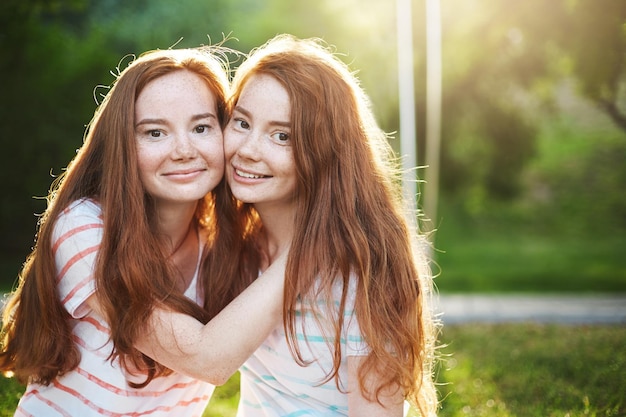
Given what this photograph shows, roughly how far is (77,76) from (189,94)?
8.19 meters

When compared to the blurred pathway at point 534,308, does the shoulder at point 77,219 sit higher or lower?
higher

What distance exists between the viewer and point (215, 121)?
2.71 meters

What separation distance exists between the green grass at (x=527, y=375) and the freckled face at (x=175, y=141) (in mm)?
1560

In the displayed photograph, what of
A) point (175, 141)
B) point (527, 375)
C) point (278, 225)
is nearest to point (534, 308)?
point (527, 375)

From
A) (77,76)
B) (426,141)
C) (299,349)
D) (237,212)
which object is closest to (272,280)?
(299,349)

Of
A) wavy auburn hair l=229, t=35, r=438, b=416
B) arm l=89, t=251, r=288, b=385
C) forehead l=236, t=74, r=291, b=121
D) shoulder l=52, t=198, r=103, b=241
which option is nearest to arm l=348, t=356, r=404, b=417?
wavy auburn hair l=229, t=35, r=438, b=416

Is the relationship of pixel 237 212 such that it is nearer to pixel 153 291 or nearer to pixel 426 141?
pixel 153 291

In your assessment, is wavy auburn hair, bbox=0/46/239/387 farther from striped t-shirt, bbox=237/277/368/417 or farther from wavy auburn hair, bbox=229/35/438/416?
wavy auburn hair, bbox=229/35/438/416

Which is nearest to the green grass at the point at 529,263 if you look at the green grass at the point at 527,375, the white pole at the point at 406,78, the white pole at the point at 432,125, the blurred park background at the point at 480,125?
the blurred park background at the point at 480,125

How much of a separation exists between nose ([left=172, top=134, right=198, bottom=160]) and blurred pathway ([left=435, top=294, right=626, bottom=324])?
13.8ft

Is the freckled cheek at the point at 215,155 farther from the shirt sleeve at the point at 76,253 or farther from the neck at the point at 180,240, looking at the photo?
the shirt sleeve at the point at 76,253

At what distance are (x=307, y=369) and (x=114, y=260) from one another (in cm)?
76

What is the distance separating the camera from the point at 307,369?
97.9 inches

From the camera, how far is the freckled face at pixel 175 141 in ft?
8.48
